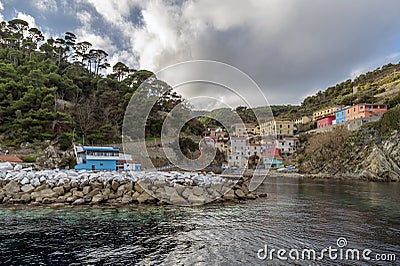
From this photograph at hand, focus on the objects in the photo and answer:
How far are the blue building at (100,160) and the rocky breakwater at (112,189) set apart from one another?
10.6 m

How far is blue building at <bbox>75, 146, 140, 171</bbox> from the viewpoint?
85.7 feet

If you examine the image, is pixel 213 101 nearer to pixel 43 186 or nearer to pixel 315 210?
pixel 315 210

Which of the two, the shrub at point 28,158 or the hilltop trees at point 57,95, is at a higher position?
the hilltop trees at point 57,95

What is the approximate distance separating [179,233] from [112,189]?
23.7 ft

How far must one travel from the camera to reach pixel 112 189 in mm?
13836

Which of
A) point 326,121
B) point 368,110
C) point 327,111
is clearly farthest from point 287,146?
point 327,111

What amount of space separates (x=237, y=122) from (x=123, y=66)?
49.7 m

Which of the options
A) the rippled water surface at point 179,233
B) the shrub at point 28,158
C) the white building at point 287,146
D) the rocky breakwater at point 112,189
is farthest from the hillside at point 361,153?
the shrub at point 28,158

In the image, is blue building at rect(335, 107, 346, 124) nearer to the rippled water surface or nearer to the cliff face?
the cliff face

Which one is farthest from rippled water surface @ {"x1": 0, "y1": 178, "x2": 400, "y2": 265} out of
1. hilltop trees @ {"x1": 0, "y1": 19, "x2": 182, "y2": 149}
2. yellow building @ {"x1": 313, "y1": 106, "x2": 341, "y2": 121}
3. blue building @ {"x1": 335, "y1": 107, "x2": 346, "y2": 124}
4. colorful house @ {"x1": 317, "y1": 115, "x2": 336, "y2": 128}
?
yellow building @ {"x1": 313, "y1": 106, "x2": 341, "y2": 121}

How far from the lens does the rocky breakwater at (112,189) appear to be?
12.9 meters

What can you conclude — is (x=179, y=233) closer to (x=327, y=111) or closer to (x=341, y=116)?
(x=341, y=116)

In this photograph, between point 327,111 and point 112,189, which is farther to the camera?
point 327,111

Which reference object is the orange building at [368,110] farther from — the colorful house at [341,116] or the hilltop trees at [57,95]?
the hilltop trees at [57,95]
